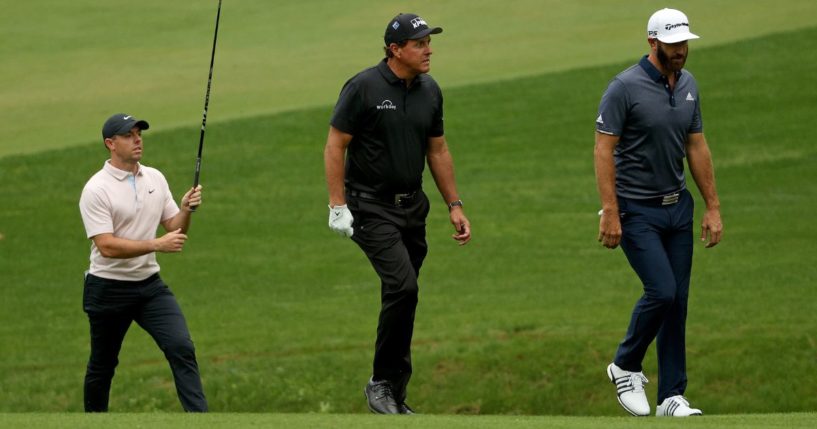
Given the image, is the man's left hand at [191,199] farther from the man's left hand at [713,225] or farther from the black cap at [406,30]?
the man's left hand at [713,225]

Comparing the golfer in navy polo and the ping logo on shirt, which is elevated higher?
the ping logo on shirt

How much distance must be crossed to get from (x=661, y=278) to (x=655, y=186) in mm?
512

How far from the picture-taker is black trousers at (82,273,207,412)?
9.13 meters

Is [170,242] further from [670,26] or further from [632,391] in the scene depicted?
[670,26]

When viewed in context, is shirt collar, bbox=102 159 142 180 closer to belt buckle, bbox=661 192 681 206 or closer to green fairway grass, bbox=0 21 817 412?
green fairway grass, bbox=0 21 817 412

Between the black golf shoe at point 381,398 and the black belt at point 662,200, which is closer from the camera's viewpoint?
the black belt at point 662,200

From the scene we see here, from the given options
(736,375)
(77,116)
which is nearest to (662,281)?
(736,375)

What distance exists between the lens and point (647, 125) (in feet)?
28.5

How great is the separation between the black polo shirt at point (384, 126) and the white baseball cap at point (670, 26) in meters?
1.39

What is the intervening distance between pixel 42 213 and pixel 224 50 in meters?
8.97

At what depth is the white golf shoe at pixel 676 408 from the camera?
8.74 metres

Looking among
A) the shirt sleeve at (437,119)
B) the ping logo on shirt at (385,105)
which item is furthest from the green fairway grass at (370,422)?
the shirt sleeve at (437,119)

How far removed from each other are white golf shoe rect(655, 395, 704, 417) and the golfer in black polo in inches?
59.6

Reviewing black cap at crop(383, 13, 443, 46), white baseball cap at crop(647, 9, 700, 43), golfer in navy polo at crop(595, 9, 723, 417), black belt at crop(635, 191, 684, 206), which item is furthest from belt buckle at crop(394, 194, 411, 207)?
white baseball cap at crop(647, 9, 700, 43)
